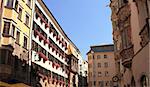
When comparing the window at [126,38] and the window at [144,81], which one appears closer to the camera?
the window at [144,81]

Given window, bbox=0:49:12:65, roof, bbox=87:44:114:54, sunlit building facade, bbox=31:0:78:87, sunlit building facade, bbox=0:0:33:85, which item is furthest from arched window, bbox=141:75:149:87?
roof, bbox=87:44:114:54

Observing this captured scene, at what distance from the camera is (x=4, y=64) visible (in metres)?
26.1

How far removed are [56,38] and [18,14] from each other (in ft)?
68.6

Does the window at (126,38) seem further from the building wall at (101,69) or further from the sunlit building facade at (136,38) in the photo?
the building wall at (101,69)

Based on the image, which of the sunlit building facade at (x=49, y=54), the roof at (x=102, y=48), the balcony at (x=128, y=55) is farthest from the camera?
the roof at (x=102, y=48)

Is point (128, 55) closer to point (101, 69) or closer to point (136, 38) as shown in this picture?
point (136, 38)

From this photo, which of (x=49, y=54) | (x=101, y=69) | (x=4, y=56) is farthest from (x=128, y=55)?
(x=101, y=69)

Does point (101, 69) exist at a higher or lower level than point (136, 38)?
higher

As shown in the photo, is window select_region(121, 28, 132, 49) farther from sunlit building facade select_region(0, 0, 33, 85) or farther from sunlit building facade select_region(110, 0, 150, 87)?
sunlit building facade select_region(0, 0, 33, 85)

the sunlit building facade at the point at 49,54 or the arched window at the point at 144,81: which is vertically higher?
the sunlit building facade at the point at 49,54

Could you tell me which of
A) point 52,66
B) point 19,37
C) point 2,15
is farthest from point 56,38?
point 2,15

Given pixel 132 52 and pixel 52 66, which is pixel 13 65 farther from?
pixel 52 66

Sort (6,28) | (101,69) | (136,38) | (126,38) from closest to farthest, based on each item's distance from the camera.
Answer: (136,38)
(126,38)
(6,28)
(101,69)

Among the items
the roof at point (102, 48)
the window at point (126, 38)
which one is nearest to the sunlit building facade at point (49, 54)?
the window at point (126, 38)
